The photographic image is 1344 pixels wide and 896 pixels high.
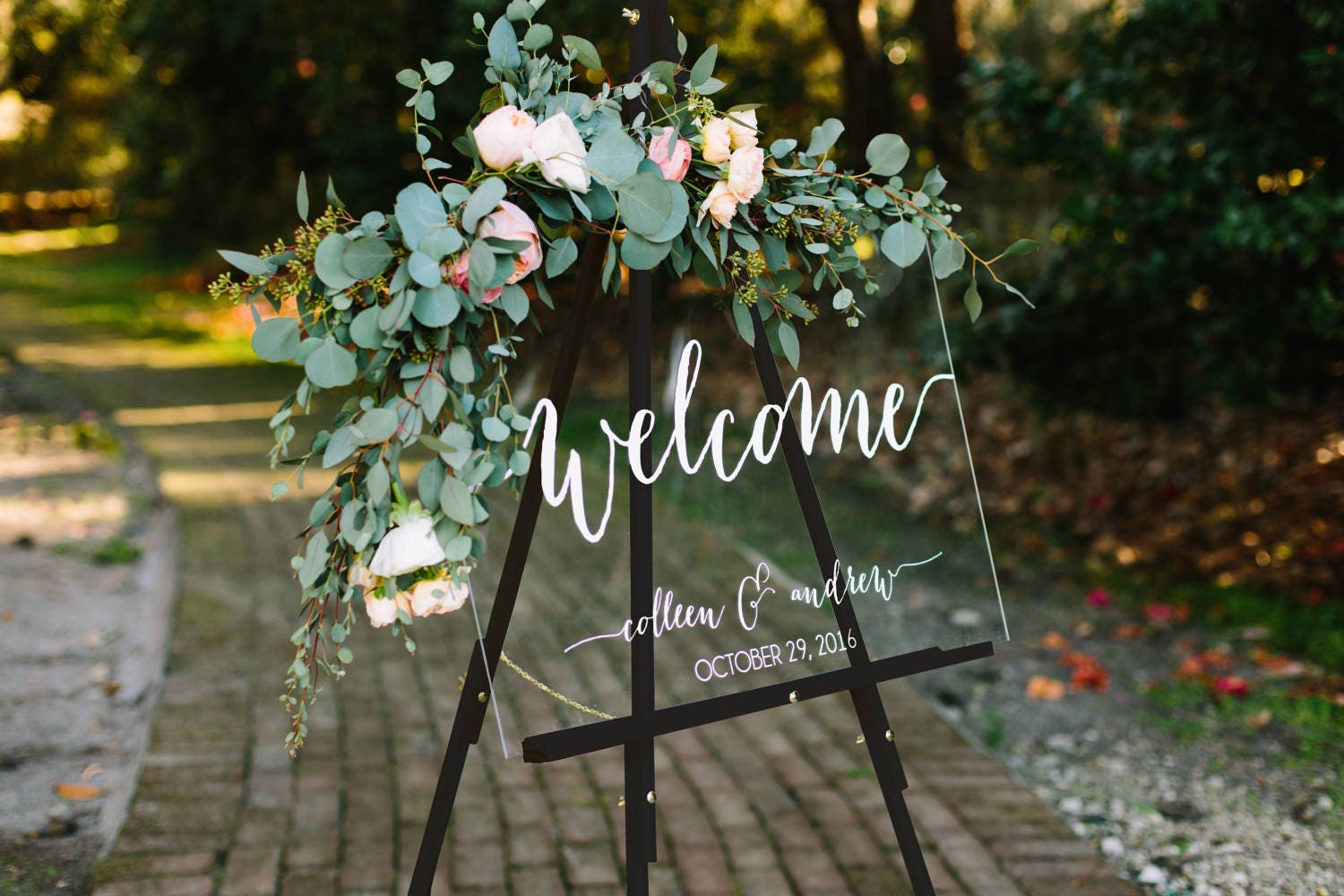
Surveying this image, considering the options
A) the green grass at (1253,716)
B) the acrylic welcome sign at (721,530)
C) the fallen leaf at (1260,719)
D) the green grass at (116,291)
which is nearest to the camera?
the acrylic welcome sign at (721,530)

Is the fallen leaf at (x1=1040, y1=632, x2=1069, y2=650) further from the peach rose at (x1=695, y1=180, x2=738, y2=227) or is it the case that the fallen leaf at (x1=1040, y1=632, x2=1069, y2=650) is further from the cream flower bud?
the cream flower bud

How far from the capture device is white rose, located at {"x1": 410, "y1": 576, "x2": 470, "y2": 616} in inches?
70.6

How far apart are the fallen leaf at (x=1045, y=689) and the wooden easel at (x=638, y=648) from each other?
1.93 meters

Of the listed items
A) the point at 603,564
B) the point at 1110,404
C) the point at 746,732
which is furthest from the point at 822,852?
the point at 1110,404

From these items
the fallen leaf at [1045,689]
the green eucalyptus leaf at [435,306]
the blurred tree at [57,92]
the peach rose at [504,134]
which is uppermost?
the blurred tree at [57,92]

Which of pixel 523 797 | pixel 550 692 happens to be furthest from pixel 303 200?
pixel 523 797

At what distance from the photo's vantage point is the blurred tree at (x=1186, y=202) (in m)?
3.66

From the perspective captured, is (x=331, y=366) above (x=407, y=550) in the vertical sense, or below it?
above

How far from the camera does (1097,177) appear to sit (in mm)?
4570

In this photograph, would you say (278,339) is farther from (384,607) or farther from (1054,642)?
(1054,642)

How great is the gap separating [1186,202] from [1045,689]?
190 cm

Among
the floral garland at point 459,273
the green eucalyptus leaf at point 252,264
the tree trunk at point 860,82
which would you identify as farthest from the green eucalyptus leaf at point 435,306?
the tree trunk at point 860,82

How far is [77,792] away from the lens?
10.2ft

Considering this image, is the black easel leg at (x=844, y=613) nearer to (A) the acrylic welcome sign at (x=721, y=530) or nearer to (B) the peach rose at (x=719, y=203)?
(A) the acrylic welcome sign at (x=721, y=530)
